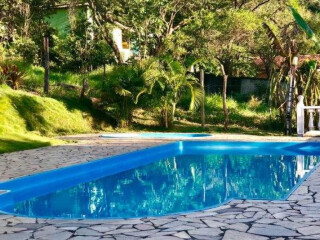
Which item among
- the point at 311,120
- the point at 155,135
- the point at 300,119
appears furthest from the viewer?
the point at 155,135

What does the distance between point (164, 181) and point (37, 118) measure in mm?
7354

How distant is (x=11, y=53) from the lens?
770 inches

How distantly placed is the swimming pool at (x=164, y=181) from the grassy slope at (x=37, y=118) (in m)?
3.42

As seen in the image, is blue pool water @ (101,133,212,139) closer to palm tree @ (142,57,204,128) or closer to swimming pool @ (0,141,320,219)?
palm tree @ (142,57,204,128)

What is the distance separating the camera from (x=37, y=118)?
15422 mm

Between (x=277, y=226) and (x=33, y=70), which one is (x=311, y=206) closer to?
(x=277, y=226)

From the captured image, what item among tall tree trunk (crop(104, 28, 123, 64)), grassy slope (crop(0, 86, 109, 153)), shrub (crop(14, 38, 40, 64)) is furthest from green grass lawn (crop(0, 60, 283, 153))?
tall tree trunk (crop(104, 28, 123, 64))

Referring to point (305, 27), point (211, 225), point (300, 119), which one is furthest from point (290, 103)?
point (211, 225)

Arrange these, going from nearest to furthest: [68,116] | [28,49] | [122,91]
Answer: [122,91], [68,116], [28,49]

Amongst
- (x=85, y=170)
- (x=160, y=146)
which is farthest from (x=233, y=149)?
(x=85, y=170)

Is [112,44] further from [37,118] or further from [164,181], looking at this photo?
[164,181]

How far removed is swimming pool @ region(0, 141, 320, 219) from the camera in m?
6.96

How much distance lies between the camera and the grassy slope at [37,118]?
43.8 ft

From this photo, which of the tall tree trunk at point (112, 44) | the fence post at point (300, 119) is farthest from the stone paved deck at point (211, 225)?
the tall tree trunk at point (112, 44)
